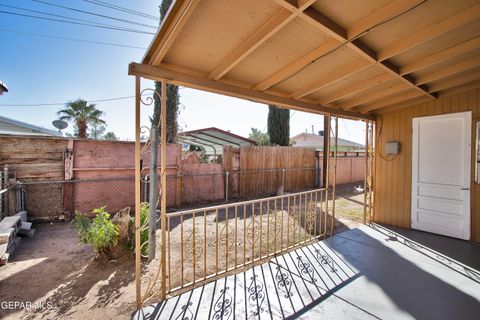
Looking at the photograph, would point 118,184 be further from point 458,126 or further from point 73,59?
point 458,126

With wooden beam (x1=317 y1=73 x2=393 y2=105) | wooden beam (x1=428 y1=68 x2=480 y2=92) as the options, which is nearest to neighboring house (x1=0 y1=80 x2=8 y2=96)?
wooden beam (x1=317 y1=73 x2=393 y2=105)

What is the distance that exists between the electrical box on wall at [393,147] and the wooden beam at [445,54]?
2261mm

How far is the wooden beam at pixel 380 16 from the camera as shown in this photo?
5.08 ft

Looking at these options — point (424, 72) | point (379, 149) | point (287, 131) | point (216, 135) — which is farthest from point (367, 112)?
point (287, 131)

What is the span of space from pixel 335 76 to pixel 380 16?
0.94 meters

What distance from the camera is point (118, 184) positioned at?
538cm

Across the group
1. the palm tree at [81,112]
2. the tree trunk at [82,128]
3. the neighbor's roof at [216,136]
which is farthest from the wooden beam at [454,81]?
the palm tree at [81,112]

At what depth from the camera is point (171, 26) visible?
1.54 m

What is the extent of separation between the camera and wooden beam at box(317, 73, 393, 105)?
9.20 feet

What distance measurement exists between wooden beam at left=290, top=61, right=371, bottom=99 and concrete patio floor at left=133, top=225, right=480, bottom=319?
234cm

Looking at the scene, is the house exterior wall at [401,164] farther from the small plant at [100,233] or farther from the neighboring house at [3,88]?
the neighboring house at [3,88]

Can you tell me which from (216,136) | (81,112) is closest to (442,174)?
(216,136)

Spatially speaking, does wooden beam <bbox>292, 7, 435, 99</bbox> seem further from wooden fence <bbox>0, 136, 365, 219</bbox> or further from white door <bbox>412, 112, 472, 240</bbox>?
wooden fence <bbox>0, 136, 365, 219</bbox>

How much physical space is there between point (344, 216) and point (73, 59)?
10909 mm
